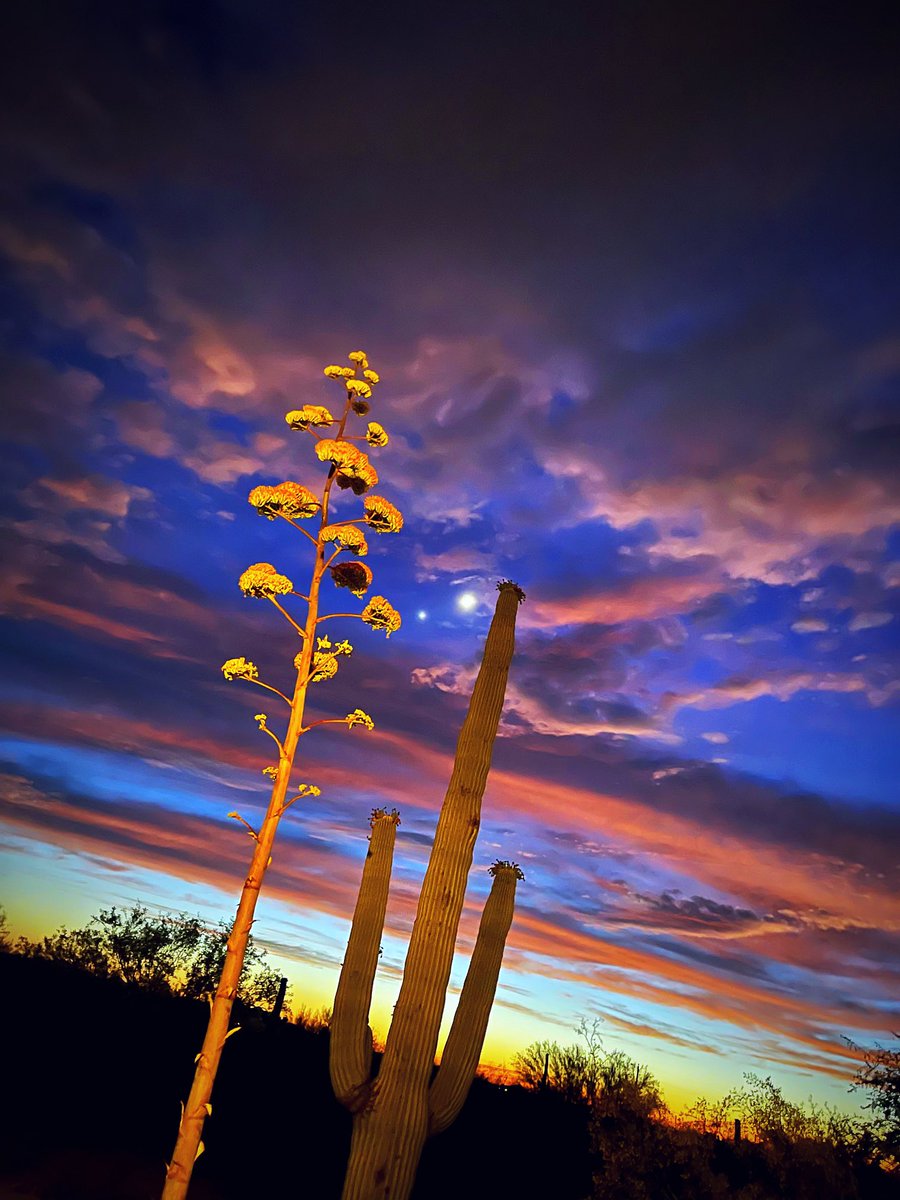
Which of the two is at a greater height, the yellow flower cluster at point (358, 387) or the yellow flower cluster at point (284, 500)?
the yellow flower cluster at point (358, 387)

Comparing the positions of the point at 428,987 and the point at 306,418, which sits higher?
the point at 306,418

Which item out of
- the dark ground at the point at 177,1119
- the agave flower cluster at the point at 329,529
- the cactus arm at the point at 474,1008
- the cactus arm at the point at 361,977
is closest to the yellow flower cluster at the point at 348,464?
the agave flower cluster at the point at 329,529

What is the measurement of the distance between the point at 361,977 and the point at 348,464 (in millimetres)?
6496

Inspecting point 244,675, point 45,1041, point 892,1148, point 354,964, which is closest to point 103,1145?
point 45,1041

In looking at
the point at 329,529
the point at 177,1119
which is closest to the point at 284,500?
the point at 329,529

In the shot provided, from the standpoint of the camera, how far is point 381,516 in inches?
232

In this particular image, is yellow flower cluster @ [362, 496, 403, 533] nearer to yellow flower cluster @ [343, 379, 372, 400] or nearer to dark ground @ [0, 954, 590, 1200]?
yellow flower cluster @ [343, 379, 372, 400]

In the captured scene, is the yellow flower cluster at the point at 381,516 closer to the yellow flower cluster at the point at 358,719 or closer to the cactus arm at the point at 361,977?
the yellow flower cluster at the point at 358,719

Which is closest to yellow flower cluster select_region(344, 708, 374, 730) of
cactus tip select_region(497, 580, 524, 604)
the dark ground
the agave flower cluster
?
the agave flower cluster

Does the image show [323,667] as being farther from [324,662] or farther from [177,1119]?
[177,1119]

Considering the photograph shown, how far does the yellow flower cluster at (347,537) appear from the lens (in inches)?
225

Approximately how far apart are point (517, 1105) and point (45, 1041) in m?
9.93

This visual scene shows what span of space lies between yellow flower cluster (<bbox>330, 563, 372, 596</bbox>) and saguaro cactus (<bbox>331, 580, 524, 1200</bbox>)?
11.2ft

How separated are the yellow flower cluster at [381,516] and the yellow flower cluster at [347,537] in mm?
212
